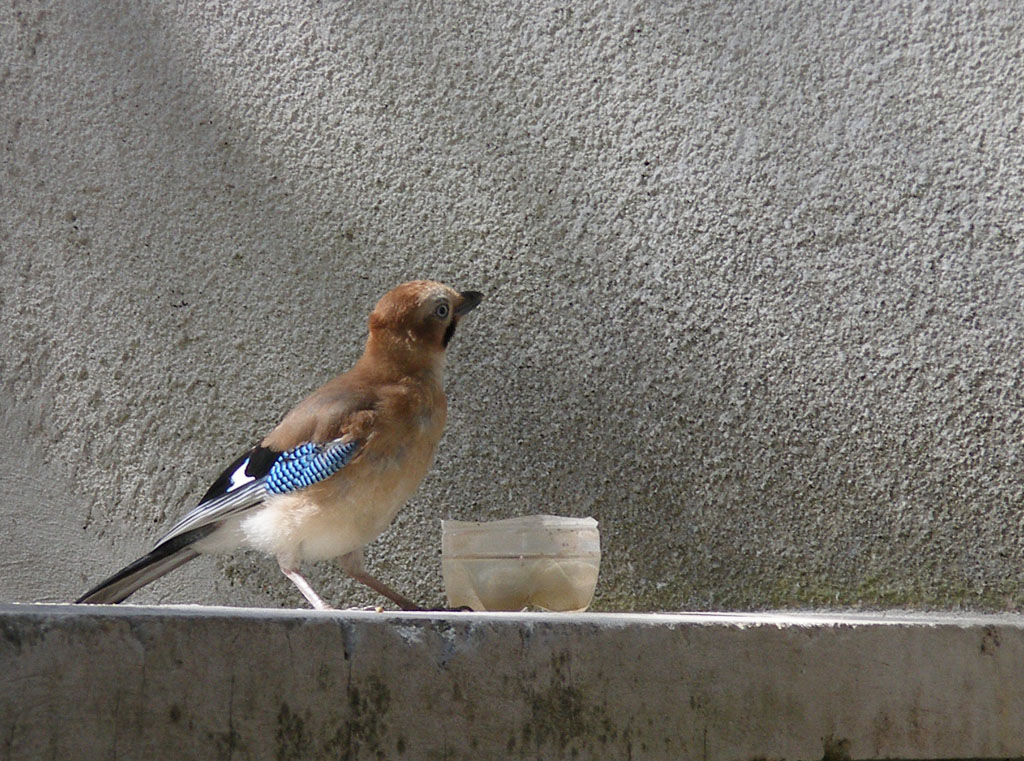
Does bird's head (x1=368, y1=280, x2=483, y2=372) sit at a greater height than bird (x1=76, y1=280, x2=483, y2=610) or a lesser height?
greater

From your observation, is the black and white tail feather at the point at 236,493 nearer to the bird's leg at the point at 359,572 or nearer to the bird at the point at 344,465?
the bird at the point at 344,465

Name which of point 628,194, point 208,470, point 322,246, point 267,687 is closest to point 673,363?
point 628,194

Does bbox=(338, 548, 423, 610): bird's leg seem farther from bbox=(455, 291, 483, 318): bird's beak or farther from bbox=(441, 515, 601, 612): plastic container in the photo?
bbox=(455, 291, 483, 318): bird's beak

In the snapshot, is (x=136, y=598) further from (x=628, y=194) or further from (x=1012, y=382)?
(x=1012, y=382)

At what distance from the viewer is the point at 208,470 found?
266 centimetres

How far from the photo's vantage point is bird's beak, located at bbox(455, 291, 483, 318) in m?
2.17

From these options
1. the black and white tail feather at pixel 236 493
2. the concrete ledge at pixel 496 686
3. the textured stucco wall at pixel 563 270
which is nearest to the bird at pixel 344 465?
the black and white tail feather at pixel 236 493

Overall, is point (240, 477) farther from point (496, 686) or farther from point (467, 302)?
point (496, 686)

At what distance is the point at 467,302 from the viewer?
7.16ft

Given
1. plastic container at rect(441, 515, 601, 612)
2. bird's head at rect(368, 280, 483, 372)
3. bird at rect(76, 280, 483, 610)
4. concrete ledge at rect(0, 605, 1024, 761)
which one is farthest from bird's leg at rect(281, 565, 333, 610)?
concrete ledge at rect(0, 605, 1024, 761)

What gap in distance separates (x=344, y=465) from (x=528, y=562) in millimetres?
343

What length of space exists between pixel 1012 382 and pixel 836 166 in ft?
1.63

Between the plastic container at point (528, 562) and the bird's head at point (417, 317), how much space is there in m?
0.34

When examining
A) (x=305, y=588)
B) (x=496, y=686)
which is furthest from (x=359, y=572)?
(x=496, y=686)
